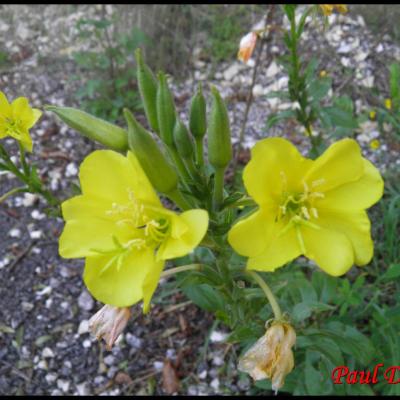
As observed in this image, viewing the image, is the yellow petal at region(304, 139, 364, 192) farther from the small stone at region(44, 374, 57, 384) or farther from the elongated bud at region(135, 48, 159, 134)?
the small stone at region(44, 374, 57, 384)

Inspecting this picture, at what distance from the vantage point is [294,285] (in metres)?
2.13

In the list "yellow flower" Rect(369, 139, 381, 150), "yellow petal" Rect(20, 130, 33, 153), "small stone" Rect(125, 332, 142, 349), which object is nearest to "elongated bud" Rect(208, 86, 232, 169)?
"yellow petal" Rect(20, 130, 33, 153)

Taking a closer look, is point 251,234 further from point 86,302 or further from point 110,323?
point 86,302

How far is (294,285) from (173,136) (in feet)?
3.89

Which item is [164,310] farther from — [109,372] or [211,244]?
[211,244]

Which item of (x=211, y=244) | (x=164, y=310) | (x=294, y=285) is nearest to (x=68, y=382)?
(x=164, y=310)

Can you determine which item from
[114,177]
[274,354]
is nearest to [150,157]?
[114,177]

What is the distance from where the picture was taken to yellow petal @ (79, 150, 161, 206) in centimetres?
108

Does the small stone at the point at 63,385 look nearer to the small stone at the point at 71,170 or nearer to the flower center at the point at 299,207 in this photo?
the small stone at the point at 71,170

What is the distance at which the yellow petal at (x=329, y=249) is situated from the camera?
1136mm

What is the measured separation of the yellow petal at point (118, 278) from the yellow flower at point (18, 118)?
38.2 inches

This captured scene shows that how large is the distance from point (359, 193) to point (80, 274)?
6.73 feet

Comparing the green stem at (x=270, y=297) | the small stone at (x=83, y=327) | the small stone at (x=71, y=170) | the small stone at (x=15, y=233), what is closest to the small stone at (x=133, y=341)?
the small stone at (x=83, y=327)

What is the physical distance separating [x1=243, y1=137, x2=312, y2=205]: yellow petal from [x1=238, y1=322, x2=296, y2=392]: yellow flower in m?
0.34
